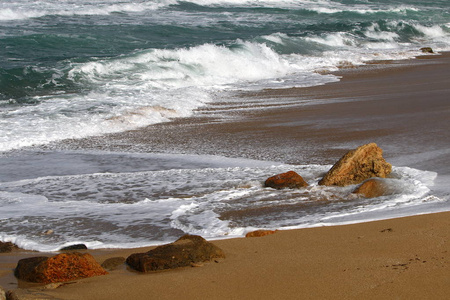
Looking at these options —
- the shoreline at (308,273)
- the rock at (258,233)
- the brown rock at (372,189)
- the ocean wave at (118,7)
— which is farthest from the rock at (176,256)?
the ocean wave at (118,7)

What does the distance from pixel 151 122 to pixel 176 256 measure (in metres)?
6.40

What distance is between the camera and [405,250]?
3.61m

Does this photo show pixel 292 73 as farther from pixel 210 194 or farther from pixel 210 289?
pixel 210 289

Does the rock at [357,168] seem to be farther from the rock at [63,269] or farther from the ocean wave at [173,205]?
the rock at [63,269]

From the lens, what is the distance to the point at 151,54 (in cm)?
1702

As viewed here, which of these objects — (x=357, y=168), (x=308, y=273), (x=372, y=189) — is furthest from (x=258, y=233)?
(x=357, y=168)

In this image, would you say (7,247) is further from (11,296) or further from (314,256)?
(314,256)

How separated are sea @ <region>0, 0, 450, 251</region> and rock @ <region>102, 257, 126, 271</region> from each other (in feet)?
1.67

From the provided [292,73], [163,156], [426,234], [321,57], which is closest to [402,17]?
[321,57]

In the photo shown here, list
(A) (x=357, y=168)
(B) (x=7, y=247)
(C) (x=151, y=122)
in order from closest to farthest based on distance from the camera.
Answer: (B) (x=7, y=247) < (A) (x=357, y=168) < (C) (x=151, y=122)

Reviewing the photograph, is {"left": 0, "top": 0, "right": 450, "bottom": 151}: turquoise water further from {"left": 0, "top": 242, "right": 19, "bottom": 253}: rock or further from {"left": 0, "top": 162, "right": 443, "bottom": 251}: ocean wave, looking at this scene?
{"left": 0, "top": 242, "right": 19, "bottom": 253}: rock

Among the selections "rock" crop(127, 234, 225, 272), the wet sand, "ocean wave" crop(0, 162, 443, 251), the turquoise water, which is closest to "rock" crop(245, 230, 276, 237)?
"ocean wave" crop(0, 162, 443, 251)

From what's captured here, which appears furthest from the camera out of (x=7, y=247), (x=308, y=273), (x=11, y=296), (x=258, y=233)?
(x=7, y=247)

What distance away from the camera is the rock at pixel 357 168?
18.6 feet
